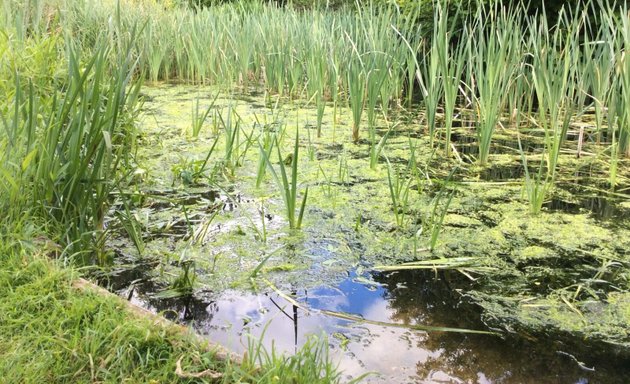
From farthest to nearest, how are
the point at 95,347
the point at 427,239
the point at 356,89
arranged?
the point at 356,89
the point at 427,239
the point at 95,347

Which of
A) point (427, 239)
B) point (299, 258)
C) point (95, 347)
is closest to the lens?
point (95, 347)

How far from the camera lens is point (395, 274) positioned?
1651mm

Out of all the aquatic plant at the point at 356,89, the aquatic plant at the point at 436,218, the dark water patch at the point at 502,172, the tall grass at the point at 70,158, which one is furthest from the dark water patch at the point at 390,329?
the aquatic plant at the point at 356,89

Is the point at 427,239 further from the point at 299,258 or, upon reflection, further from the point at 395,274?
the point at 299,258

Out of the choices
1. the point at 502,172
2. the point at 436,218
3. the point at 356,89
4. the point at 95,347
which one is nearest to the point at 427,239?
the point at 436,218

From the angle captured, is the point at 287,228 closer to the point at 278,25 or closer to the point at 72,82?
the point at 72,82

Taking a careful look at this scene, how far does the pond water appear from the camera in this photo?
1.29 metres

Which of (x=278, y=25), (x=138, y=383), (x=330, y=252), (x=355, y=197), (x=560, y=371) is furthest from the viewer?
(x=278, y=25)

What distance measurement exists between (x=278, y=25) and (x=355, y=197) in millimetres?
2647

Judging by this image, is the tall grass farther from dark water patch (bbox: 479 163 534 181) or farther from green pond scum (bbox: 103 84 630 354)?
dark water patch (bbox: 479 163 534 181)

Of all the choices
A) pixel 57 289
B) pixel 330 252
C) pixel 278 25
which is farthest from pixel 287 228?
pixel 278 25

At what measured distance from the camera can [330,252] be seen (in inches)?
69.6

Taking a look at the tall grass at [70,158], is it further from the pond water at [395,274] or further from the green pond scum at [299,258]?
the pond water at [395,274]

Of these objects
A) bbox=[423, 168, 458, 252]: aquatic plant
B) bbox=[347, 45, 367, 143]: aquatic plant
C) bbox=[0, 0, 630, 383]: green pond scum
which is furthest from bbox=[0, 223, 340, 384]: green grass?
bbox=[347, 45, 367, 143]: aquatic plant
